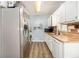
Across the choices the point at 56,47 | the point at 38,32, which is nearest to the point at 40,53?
the point at 56,47

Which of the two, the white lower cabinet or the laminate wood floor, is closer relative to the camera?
the white lower cabinet

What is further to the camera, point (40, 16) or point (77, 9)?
point (40, 16)

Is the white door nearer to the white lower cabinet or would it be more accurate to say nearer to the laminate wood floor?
A: the laminate wood floor

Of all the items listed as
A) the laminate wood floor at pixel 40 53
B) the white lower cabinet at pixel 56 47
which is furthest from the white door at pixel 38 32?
the white lower cabinet at pixel 56 47

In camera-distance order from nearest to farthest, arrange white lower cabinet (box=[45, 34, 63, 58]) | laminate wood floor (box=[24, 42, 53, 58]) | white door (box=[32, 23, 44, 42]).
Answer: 1. white lower cabinet (box=[45, 34, 63, 58])
2. laminate wood floor (box=[24, 42, 53, 58])
3. white door (box=[32, 23, 44, 42])

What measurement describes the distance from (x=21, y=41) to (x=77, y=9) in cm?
162

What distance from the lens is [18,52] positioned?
3.33 metres

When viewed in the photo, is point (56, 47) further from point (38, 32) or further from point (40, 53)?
point (38, 32)

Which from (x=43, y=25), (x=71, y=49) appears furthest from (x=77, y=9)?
(x=43, y=25)

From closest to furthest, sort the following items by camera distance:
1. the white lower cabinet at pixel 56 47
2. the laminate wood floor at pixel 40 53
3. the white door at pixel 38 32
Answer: the white lower cabinet at pixel 56 47 → the laminate wood floor at pixel 40 53 → the white door at pixel 38 32

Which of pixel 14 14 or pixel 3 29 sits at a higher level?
pixel 14 14

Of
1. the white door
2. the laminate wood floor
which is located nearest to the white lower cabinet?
the laminate wood floor

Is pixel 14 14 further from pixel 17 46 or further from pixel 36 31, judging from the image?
pixel 36 31

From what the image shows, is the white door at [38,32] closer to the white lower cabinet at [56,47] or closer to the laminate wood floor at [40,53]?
the laminate wood floor at [40,53]
